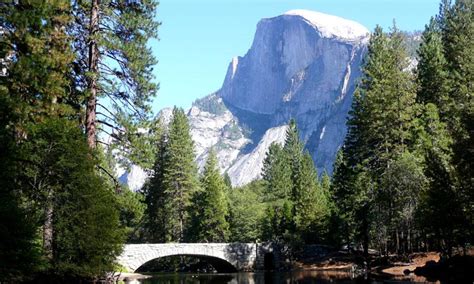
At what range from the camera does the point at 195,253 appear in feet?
171

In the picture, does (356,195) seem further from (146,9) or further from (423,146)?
(146,9)

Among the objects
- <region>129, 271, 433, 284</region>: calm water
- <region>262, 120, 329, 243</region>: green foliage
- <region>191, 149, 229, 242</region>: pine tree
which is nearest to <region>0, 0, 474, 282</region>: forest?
<region>129, 271, 433, 284</region>: calm water

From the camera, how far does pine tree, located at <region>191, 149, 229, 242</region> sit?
66.5 metres

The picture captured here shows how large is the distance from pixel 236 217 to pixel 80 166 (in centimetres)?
6081

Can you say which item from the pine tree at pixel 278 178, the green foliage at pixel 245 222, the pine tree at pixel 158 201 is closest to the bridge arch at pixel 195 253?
the pine tree at pixel 158 201

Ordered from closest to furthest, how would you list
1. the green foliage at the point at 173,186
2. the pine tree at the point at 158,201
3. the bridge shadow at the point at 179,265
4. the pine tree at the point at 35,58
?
the pine tree at the point at 35,58 < the bridge shadow at the point at 179,265 < the green foliage at the point at 173,186 < the pine tree at the point at 158,201

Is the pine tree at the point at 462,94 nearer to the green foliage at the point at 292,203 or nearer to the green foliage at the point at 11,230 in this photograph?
the green foliage at the point at 11,230

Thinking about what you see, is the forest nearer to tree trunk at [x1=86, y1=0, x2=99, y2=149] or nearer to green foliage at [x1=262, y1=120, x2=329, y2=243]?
tree trunk at [x1=86, y1=0, x2=99, y2=149]

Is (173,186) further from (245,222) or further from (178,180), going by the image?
(245,222)

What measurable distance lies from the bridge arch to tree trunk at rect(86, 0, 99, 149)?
23.2m

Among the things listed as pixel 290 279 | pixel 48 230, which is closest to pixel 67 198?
pixel 48 230

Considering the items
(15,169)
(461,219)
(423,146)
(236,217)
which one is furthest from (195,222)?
(15,169)

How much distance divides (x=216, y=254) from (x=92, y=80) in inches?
1434

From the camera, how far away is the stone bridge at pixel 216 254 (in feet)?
156
